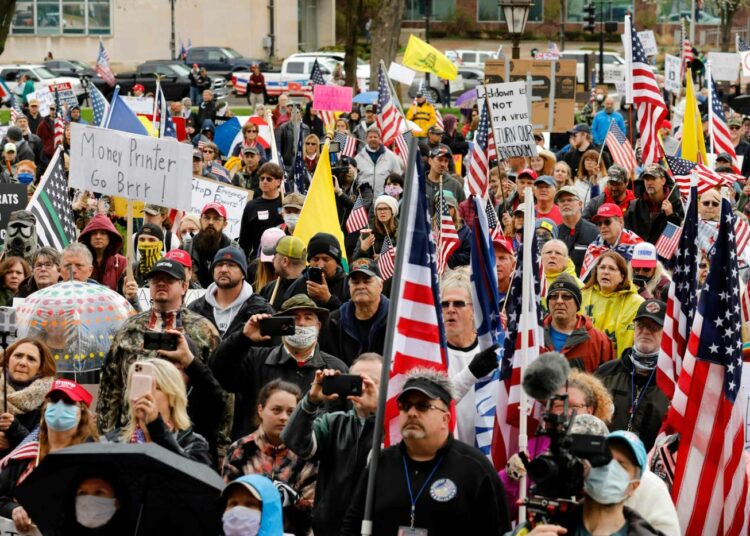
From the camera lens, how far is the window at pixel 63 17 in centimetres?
6172

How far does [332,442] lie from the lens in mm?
6867

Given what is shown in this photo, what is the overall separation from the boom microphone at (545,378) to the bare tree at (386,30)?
34065 mm

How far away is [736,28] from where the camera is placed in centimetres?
7394

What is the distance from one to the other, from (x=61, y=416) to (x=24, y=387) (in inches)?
52.6

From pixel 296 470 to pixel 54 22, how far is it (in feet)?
188

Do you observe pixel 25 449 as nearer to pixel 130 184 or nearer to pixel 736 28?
pixel 130 184

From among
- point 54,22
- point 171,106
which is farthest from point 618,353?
point 54,22

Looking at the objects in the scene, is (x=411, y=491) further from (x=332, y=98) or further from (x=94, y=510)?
(x=332, y=98)

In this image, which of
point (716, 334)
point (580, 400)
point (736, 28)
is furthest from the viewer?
point (736, 28)

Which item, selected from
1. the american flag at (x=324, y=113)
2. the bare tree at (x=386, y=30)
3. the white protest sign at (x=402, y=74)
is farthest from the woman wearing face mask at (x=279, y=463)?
the bare tree at (x=386, y=30)

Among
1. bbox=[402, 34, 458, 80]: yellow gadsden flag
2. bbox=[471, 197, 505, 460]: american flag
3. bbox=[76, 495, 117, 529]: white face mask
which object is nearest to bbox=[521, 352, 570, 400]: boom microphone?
bbox=[76, 495, 117, 529]: white face mask

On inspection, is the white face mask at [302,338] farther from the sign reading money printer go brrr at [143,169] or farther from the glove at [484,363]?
the sign reading money printer go brrr at [143,169]

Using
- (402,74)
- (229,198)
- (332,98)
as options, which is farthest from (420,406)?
(332,98)

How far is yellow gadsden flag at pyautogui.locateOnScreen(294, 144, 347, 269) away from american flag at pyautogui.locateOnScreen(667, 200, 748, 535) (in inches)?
199
